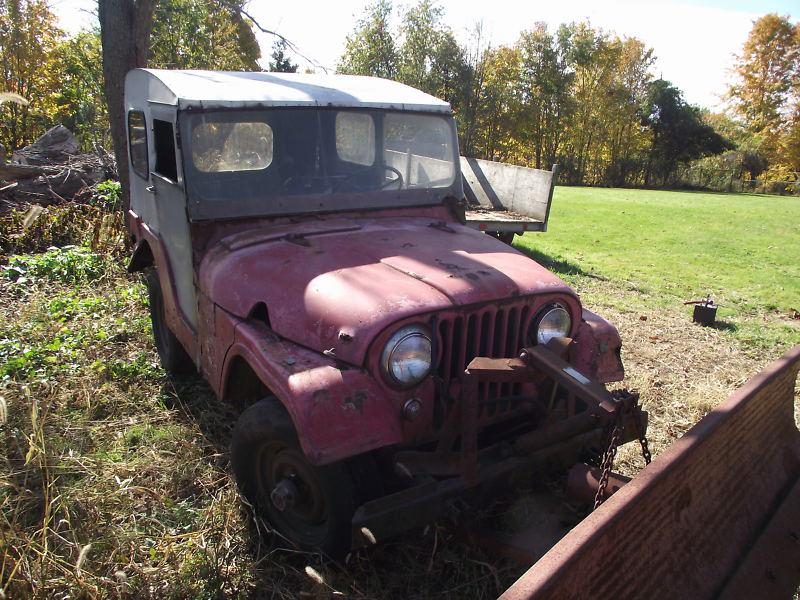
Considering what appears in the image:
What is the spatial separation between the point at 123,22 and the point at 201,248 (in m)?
4.90

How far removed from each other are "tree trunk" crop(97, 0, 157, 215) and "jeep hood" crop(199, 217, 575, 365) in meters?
4.47

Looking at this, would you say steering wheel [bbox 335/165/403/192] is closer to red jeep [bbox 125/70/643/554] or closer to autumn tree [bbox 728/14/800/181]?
red jeep [bbox 125/70/643/554]

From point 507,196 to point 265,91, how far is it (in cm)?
728

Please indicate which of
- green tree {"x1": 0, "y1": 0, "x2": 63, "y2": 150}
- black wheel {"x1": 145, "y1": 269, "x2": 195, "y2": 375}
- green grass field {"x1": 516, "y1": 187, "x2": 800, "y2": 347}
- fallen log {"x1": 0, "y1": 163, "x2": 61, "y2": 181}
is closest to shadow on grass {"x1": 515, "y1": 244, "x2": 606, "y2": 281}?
green grass field {"x1": 516, "y1": 187, "x2": 800, "y2": 347}

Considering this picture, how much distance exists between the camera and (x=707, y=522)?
244 centimetres

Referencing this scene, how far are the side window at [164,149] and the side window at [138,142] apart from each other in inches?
8.5

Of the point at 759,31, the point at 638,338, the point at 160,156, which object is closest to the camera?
the point at 160,156

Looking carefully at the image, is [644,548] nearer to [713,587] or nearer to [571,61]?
[713,587]

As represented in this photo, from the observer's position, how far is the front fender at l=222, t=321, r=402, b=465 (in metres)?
2.29

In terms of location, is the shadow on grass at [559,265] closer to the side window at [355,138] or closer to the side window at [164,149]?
the side window at [355,138]

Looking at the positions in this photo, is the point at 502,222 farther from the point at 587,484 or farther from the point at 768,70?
the point at 768,70

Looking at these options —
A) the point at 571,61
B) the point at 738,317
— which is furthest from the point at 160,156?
the point at 571,61

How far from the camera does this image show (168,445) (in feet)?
11.9

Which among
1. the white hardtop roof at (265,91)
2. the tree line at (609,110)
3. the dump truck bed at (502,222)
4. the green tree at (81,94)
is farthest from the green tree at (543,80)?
the white hardtop roof at (265,91)
